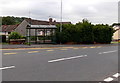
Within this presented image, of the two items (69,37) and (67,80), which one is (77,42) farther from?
(67,80)

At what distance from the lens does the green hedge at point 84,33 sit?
2967cm

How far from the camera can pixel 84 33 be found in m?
31.4

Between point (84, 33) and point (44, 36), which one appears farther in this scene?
point (84, 33)

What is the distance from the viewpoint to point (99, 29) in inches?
1314

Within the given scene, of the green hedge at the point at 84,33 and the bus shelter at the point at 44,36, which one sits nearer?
the bus shelter at the point at 44,36

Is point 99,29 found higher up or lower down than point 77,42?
higher up

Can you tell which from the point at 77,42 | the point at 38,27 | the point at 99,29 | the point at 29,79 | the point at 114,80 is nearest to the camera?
the point at 29,79

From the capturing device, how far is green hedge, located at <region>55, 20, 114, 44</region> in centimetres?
2967

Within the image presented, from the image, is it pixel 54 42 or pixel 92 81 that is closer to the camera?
pixel 92 81

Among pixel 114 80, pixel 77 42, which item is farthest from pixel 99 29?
pixel 114 80

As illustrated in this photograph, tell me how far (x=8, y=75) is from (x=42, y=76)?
1183 mm

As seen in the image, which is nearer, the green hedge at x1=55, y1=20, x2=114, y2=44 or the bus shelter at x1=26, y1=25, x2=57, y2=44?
A: the bus shelter at x1=26, y1=25, x2=57, y2=44

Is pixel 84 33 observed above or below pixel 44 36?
above

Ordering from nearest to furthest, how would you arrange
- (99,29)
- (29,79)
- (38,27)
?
(29,79) < (38,27) < (99,29)
